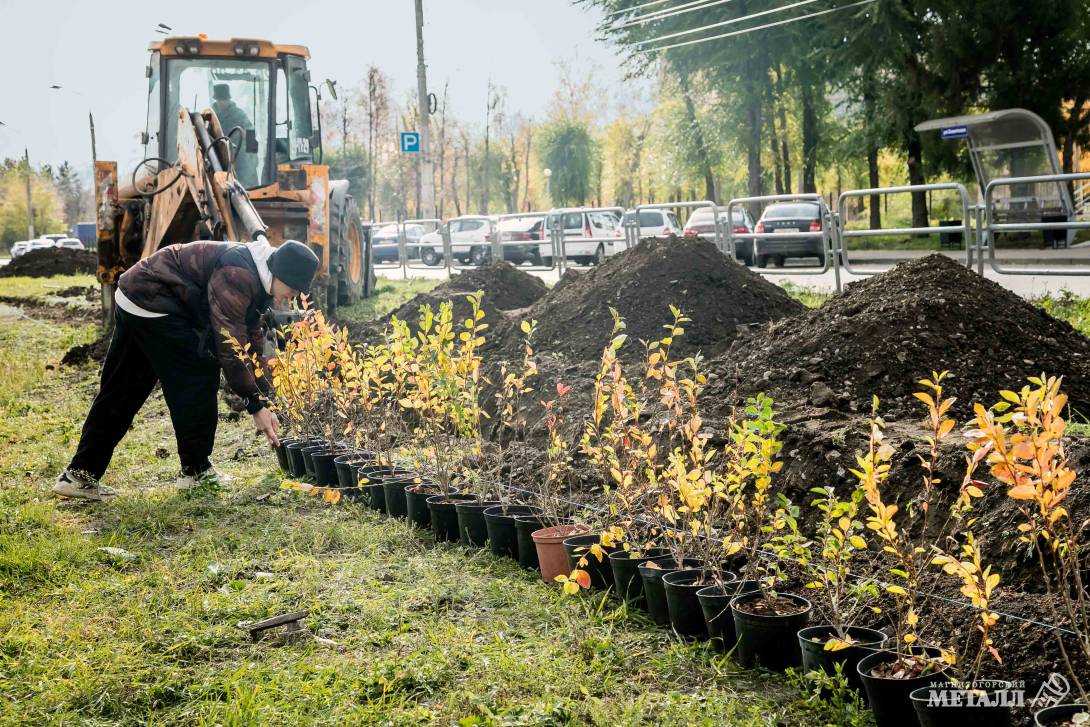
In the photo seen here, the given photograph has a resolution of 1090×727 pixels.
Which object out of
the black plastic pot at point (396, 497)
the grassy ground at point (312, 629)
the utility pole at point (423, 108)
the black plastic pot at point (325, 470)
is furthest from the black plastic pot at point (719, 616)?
the utility pole at point (423, 108)

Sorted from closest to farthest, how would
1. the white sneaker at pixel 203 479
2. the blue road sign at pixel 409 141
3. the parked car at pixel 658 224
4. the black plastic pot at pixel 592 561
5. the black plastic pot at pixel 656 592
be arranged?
the black plastic pot at pixel 656 592 → the black plastic pot at pixel 592 561 → the white sneaker at pixel 203 479 → the blue road sign at pixel 409 141 → the parked car at pixel 658 224

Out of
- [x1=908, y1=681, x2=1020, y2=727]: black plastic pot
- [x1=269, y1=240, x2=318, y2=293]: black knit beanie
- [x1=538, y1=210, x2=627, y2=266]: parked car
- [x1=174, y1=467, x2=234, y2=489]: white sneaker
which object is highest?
[x1=538, y1=210, x2=627, y2=266]: parked car

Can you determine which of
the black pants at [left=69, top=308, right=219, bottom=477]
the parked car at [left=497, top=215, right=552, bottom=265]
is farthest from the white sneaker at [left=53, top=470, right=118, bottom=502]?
the parked car at [left=497, top=215, right=552, bottom=265]

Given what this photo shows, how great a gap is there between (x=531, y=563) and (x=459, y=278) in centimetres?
846

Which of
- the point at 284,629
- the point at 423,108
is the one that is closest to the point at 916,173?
the point at 423,108

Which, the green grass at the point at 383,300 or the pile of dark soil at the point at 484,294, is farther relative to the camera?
the green grass at the point at 383,300

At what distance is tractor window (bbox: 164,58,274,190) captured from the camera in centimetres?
1175

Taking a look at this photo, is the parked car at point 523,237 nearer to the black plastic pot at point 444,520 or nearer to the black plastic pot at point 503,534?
the black plastic pot at point 444,520

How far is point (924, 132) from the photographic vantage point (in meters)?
24.4

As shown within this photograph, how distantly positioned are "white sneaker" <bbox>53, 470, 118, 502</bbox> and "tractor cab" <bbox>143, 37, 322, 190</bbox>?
633cm

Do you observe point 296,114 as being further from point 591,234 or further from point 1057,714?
point 591,234

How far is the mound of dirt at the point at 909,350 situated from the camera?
5555mm

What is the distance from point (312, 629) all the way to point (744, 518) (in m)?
1.66

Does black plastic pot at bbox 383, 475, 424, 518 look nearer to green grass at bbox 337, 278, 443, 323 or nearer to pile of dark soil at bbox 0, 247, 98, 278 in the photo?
green grass at bbox 337, 278, 443, 323
